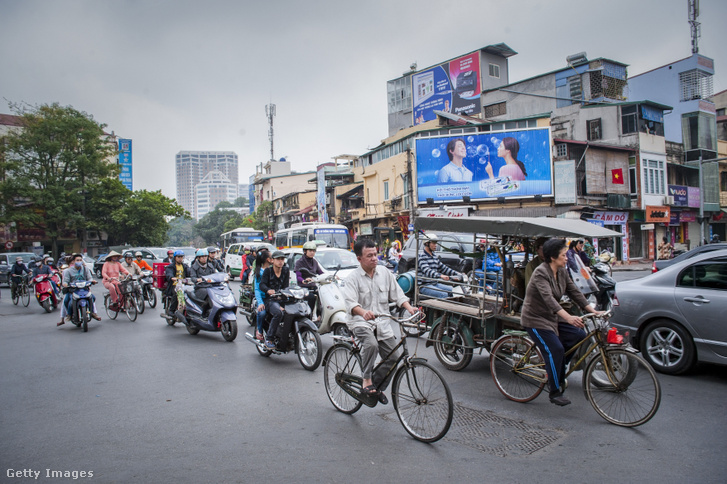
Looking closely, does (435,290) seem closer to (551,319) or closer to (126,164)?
(551,319)

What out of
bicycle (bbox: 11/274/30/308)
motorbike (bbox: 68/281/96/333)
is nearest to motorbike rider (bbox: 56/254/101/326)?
motorbike (bbox: 68/281/96/333)

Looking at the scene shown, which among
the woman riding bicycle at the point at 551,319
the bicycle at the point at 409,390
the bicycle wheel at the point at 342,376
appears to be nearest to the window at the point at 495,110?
the woman riding bicycle at the point at 551,319

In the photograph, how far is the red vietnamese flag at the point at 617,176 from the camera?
29516mm

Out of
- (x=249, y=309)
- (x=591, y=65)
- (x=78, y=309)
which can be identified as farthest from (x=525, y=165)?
(x=78, y=309)

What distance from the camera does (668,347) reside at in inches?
226

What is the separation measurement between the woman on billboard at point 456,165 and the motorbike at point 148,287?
2100 cm

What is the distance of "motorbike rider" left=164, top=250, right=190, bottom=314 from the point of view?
1002 centimetres

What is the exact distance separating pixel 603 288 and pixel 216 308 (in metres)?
6.80

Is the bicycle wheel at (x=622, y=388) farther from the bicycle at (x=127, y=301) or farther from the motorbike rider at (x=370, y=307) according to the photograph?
the bicycle at (x=127, y=301)

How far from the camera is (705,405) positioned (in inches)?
186

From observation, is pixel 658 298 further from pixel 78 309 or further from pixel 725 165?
pixel 725 165

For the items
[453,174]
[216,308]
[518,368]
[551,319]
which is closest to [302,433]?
[518,368]

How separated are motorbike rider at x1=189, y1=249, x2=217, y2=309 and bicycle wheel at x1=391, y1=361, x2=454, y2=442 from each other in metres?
5.70

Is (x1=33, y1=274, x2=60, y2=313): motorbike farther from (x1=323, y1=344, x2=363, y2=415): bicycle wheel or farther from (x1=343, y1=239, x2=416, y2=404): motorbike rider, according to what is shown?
(x1=343, y1=239, x2=416, y2=404): motorbike rider
